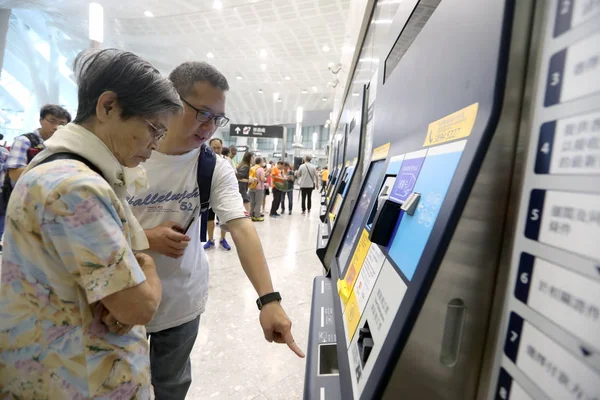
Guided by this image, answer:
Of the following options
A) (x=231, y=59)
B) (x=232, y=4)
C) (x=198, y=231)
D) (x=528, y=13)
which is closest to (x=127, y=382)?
(x=198, y=231)

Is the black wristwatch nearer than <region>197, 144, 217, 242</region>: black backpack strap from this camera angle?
Yes

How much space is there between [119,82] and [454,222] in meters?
0.73

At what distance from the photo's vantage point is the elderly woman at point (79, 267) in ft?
1.77

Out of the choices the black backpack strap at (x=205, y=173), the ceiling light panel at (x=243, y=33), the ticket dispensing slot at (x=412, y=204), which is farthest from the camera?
the ceiling light panel at (x=243, y=33)

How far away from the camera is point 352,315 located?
0.70 meters

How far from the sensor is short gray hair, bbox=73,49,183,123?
0.65 meters

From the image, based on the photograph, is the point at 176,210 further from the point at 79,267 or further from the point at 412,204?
the point at 412,204

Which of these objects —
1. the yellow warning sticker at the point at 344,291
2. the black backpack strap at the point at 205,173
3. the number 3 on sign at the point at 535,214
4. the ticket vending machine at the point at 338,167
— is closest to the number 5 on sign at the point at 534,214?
the number 3 on sign at the point at 535,214

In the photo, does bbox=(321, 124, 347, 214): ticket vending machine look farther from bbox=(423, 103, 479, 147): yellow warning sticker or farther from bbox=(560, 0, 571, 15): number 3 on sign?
bbox=(560, 0, 571, 15): number 3 on sign

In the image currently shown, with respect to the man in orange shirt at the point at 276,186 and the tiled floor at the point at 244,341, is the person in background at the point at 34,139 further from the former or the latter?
the man in orange shirt at the point at 276,186

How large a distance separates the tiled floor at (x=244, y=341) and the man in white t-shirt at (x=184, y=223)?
0.47m

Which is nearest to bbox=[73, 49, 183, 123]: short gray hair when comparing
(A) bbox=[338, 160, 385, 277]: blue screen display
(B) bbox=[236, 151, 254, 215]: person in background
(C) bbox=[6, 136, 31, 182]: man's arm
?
(A) bbox=[338, 160, 385, 277]: blue screen display

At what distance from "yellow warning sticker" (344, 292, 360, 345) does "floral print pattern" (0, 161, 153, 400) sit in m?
0.48

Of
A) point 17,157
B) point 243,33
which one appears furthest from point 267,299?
point 243,33
